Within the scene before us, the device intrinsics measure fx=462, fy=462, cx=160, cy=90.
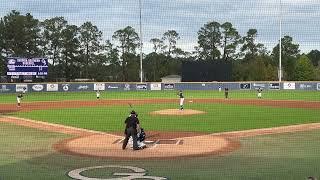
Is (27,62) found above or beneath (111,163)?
above

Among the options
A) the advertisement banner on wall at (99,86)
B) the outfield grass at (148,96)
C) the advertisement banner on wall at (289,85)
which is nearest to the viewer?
the outfield grass at (148,96)

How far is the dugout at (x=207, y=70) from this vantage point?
150 feet

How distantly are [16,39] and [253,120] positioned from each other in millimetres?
43774

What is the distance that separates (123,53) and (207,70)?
18842 millimetres

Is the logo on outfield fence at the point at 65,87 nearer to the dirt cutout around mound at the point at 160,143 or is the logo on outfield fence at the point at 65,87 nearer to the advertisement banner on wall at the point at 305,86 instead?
the advertisement banner on wall at the point at 305,86

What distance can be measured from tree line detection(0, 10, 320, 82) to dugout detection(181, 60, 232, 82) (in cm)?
479

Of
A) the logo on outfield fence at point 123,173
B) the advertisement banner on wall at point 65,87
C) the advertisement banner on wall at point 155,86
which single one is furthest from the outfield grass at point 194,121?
the advertisement banner on wall at point 155,86

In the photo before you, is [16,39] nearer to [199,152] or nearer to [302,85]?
[302,85]

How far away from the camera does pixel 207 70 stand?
46438 millimetres

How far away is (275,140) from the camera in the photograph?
1490 centimetres

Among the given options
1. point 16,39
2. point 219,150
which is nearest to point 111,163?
point 219,150

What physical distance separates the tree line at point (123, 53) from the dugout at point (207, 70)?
15.7 feet

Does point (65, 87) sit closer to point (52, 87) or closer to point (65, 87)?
point (65, 87)
